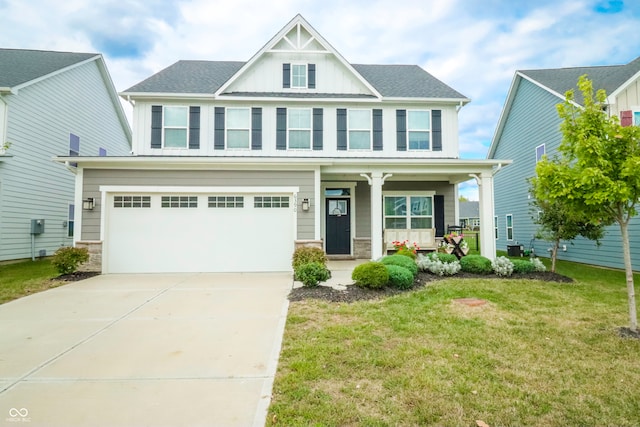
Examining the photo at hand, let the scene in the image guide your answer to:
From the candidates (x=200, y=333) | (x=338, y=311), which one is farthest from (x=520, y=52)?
(x=200, y=333)

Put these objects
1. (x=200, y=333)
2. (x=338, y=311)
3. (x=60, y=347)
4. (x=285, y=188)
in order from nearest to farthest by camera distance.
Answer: (x=60, y=347) < (x=200, y=333) < (x=338, y=311) < (x=285, y=188)

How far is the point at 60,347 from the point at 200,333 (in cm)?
160

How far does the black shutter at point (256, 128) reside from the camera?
11.0m

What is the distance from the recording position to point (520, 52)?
16.4 meters

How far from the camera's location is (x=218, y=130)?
11039mm

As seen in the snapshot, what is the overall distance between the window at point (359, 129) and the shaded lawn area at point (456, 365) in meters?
6.99

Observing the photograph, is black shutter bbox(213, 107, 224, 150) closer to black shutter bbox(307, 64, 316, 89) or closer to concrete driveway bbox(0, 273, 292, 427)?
black shutter bbox(307, 64, 316, 89)

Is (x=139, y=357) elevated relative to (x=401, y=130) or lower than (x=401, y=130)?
lower

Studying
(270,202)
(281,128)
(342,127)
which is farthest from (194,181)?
(342,127)

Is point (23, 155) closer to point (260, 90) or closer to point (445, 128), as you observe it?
point (260, 90)

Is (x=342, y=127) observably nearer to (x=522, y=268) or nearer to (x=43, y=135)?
(x=522, y=268)
